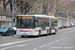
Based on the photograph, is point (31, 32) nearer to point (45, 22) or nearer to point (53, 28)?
point (45, 22)

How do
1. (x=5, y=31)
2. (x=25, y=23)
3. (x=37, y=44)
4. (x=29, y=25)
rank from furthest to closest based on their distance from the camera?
(x=5, y=31), (x=25, y=23), (x=29, y=25), (x=37, y=44)

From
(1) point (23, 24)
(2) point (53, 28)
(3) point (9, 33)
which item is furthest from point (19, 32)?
(2) point (53, 28)

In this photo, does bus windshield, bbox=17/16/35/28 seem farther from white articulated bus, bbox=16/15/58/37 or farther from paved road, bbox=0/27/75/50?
paved road, bbox=0/27/75/50

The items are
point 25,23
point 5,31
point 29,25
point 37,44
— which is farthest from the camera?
point 5,31

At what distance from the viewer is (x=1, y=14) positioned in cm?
3881

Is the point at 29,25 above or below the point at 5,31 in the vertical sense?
above

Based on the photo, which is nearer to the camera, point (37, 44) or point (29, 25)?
point (37, 44)

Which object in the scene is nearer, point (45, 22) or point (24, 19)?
point (24, 19)

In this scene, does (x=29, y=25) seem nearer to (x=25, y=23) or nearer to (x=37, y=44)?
(x=25, y=23)

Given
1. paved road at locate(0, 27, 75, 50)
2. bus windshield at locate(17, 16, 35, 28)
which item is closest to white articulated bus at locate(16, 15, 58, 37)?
bus windshield at locate(17, 16, 35, 28)

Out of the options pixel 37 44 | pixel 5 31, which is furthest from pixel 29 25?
pixel 37 44

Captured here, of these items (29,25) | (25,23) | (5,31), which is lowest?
(5,31)

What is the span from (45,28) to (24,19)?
4.79m

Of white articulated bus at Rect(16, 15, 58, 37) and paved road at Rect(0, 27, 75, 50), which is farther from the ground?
white articulated bus at Rect(16, 15, 58, 37)
